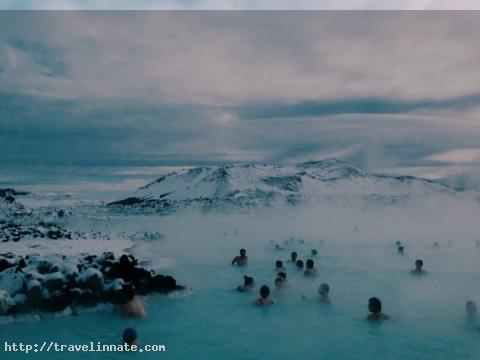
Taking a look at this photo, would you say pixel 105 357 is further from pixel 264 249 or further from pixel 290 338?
pixel 264 249

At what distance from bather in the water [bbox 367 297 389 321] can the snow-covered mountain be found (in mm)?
45357

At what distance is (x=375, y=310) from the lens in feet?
38.3

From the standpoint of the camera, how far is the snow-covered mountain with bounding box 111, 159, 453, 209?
66062mm

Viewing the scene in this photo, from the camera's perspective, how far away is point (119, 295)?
40.0 ft

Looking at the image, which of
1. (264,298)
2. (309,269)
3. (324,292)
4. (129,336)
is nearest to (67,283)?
(129,336)

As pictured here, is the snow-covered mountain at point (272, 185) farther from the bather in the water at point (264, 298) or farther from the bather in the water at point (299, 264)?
the bather in the water at point (264, 298)

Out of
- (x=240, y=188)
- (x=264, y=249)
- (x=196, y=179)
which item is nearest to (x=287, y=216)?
(x=240, y=188)

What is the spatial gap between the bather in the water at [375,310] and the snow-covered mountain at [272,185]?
45.4 meters

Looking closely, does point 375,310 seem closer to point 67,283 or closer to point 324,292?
point 324,292

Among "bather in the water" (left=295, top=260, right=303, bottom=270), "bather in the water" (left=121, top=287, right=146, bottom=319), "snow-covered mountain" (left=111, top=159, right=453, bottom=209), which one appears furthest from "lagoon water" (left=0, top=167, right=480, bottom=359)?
"snow-covered mountain" (left=111, top=159, right=453, bottom=209)

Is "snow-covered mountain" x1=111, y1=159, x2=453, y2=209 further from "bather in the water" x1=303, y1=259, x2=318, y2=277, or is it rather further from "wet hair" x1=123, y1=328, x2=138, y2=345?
"wet hair" x1=123, y1=328, x2=138, y2=345

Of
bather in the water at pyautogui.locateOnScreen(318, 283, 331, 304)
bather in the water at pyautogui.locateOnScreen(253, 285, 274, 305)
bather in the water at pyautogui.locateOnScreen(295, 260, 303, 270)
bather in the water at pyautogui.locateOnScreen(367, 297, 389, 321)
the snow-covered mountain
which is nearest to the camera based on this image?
bather in the water at pyautogui.locateOnScreen(367, 297, 389, 321)

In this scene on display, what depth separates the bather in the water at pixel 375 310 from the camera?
457 inches

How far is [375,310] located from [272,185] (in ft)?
225
